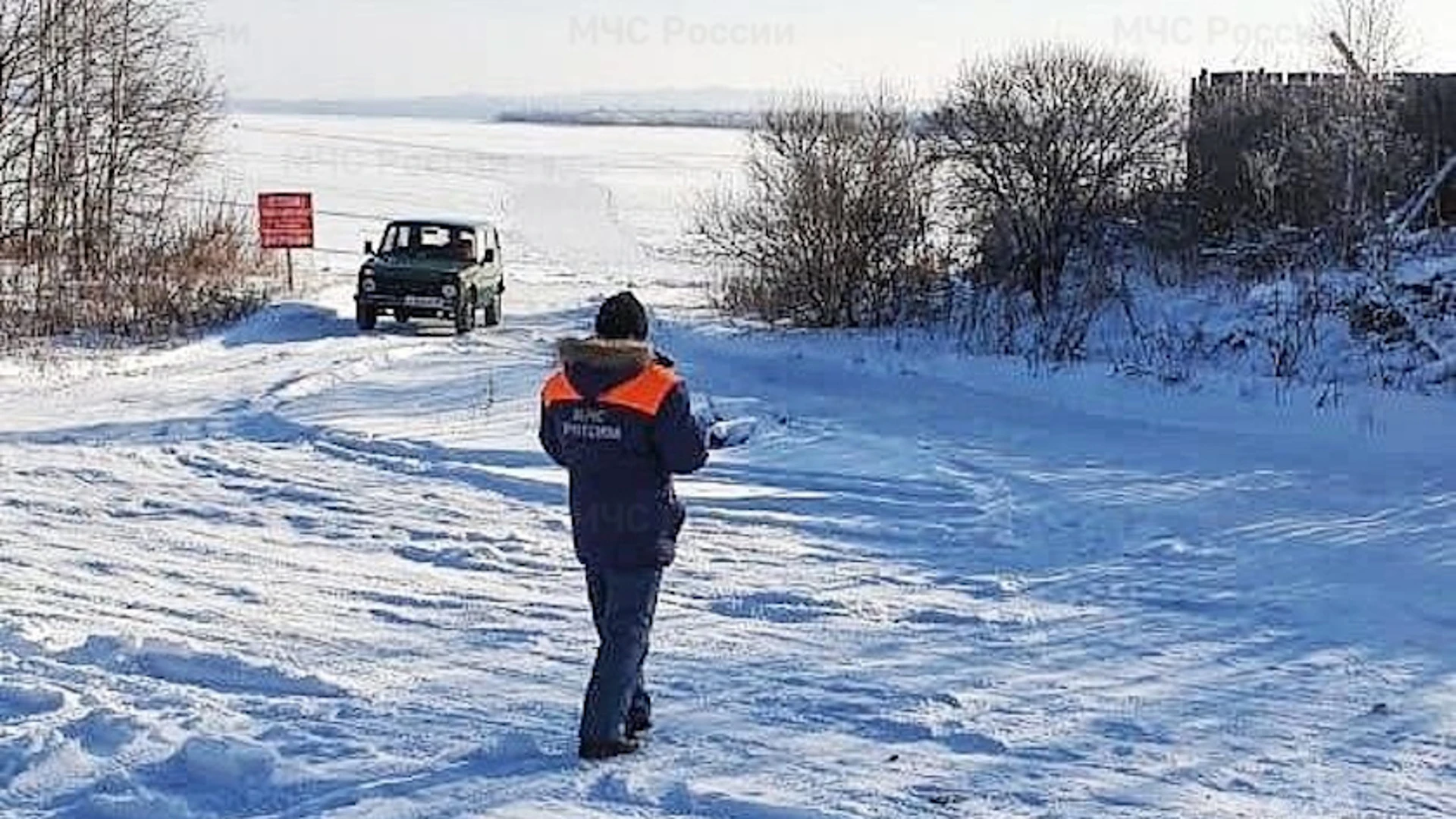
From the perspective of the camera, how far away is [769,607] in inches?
369

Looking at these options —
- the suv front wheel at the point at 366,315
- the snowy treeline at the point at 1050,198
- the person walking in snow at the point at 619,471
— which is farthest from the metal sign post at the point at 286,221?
the person walking in snow at the point at 619,471

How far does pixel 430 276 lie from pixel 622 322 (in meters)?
22.3

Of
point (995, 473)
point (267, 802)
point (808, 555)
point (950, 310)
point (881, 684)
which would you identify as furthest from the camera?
point (950, 310)

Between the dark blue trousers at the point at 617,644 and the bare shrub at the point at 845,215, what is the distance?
23.2m

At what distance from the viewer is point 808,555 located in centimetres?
1099

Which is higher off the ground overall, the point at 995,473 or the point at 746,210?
the point at 746,210

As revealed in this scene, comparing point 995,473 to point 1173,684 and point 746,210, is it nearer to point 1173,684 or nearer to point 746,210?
point 1173,684

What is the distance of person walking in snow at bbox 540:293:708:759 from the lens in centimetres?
639

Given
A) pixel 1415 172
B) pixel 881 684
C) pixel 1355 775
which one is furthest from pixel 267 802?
pixel 1415 172

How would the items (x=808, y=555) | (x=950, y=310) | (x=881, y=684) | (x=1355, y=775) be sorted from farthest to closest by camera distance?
(x=950, y=310) < (x=808, y=555) < (x=881, y=684) < (x=1355, y=775)

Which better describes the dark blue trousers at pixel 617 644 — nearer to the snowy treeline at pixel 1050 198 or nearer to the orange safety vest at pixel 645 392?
the orange safety vest at pixel 645 392

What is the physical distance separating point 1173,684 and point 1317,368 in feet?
47.3

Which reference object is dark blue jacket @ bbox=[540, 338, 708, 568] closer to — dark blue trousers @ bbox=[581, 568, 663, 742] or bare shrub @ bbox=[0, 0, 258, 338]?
dark blue trousers @ bbox=[581, 568, 663, 742]

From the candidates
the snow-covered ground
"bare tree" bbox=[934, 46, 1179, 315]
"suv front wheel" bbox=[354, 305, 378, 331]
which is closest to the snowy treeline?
Answer: "bare tree" bbox=[934, 46, 1179, 315]
